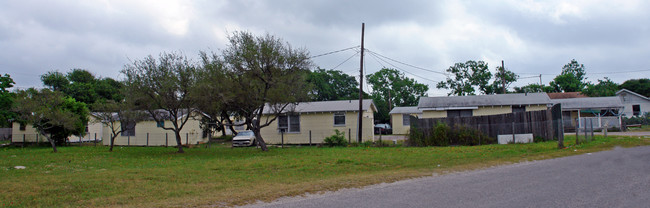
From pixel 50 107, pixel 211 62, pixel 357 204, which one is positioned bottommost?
pixel 357 204

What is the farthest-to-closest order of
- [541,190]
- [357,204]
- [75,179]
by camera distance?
[75,179] → [541,190] → [357,204]

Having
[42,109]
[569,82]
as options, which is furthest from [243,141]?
[569,82]

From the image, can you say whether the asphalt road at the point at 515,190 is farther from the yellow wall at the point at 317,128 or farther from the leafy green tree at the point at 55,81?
the leafy green tree at the point at 55,81

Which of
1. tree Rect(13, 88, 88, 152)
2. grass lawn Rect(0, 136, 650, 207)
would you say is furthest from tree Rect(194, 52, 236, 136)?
tree Rect(13, 88, 88, 152)

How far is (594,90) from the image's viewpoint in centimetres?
5144

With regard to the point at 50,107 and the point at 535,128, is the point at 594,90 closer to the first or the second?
the point at 535,128

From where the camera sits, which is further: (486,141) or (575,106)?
(575,106)

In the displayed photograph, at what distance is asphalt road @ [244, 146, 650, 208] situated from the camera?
6745mm

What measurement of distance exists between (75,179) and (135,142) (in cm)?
2079

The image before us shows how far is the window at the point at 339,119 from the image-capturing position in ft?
86.5

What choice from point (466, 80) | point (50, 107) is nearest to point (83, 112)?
point (50, 107)

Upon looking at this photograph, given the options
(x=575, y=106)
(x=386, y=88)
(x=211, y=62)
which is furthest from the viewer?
(x=386, y=88)

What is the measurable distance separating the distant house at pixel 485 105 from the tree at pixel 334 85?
25132 mm

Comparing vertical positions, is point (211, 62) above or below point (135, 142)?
above
